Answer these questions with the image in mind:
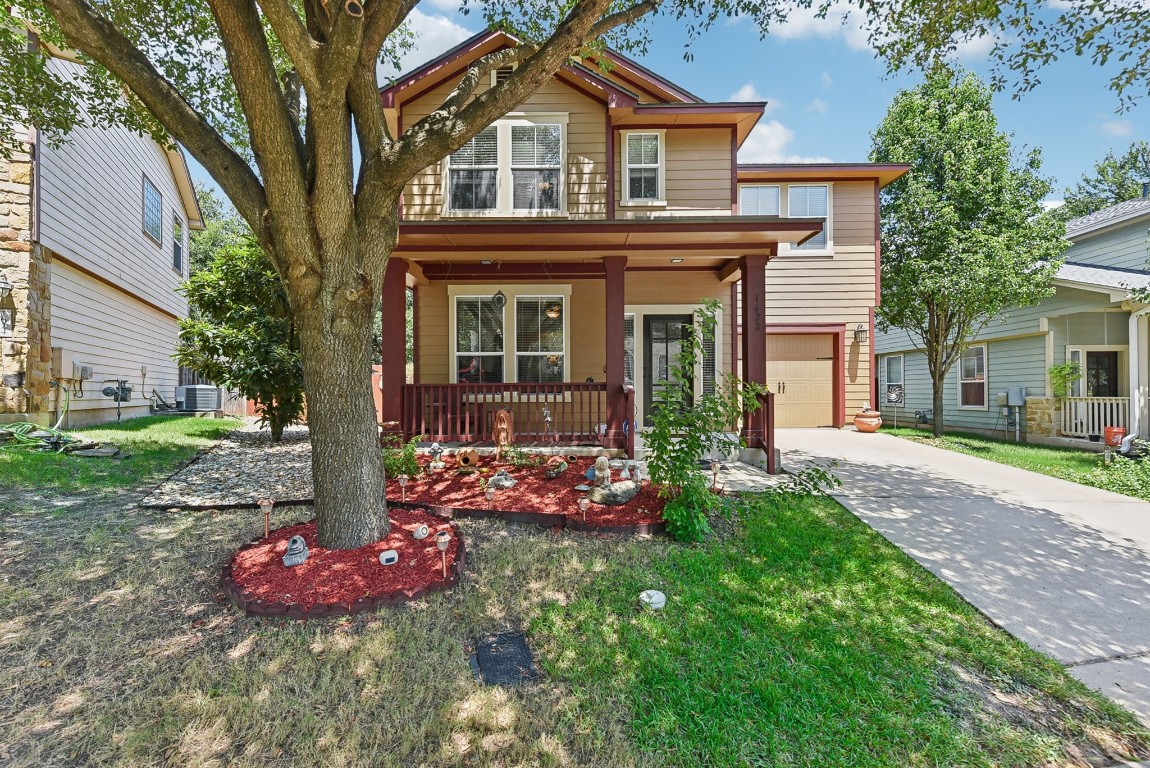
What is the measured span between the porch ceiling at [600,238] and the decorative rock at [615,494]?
3.45m

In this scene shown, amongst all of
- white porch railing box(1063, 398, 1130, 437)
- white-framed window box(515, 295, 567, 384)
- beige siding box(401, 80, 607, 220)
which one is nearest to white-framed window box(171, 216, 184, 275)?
beige siding box(401, 80, 607, 220)

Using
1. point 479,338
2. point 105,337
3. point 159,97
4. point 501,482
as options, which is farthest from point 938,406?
point 105,337

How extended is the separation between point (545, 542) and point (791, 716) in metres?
2.14

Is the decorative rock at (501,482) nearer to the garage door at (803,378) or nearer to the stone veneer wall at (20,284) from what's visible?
the garage door at (803,378)

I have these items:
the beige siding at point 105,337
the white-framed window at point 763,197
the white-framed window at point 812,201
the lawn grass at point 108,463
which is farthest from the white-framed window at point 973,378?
the beige siding at point 105,337

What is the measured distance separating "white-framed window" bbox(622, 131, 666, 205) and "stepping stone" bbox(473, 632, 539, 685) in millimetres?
7421

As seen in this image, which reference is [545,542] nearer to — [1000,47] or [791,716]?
[791,716]

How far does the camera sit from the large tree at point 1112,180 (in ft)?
76.1

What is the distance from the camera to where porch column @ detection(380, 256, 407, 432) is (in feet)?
21.9

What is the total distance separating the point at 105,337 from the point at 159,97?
31.6ft

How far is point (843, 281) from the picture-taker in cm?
1063

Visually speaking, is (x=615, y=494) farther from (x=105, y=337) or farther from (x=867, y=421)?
(x=105, y=337)

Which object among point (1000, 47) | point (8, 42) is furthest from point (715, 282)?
point (8, 42)

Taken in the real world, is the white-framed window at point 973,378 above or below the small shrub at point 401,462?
above
